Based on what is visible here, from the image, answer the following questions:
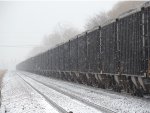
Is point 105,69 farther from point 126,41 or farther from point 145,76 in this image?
point 145,76

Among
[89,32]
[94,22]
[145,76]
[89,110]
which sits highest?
[94,22]

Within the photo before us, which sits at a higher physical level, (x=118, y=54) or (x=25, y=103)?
(x=118, y=54)

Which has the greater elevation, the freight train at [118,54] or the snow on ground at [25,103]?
the freight train at [118,54]

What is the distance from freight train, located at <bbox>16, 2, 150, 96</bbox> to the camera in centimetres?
1325

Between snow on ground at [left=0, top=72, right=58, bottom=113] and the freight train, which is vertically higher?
the freight train

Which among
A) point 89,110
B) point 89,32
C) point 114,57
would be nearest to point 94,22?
point 89,32

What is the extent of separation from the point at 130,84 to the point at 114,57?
79.1 inches

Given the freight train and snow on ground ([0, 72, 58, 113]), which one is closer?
snow on ground ([0, 72, 58, 113])

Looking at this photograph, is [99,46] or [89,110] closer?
[89,110]

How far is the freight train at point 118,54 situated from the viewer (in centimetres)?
1325

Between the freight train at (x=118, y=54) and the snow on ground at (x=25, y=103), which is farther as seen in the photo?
the freight train at (x=118, y=54)

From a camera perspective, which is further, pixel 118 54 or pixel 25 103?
pixel 118 54

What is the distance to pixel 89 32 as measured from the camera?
887 inches

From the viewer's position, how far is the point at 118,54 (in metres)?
16.2
